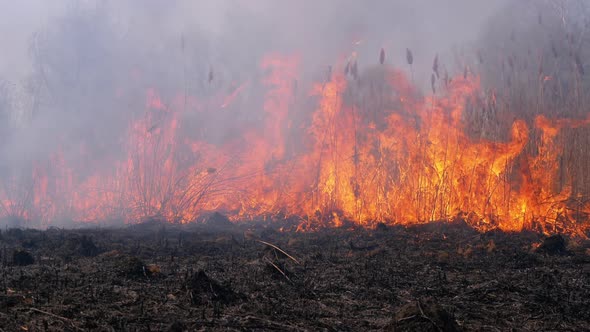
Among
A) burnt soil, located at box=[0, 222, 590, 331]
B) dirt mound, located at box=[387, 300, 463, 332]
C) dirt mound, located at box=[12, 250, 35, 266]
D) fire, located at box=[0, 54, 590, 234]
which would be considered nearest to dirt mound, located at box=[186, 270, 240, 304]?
burnt soil, located at box=[0, 222, 590, 331]

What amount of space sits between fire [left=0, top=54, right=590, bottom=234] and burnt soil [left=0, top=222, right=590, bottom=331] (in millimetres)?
4450

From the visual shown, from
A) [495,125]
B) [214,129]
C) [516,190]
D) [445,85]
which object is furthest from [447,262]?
[214,129]

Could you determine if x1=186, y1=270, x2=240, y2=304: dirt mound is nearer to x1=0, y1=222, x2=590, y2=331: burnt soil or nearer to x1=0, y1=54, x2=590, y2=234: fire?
x1=0, y1=222, x2=590, y2=331: burnt soil

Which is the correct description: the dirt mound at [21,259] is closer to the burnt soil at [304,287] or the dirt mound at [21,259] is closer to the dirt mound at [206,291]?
the burnt soil at [304,287]

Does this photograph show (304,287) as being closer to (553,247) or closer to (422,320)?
(422,320)

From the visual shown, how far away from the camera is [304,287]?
8.89 metres

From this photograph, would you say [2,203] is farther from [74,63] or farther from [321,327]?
[321,327]

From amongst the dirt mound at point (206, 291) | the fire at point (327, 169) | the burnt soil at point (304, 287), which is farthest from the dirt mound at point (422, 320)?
the fire at point (327, 169)

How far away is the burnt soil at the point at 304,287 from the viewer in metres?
6.15

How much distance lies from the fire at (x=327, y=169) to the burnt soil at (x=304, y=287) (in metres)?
4.45

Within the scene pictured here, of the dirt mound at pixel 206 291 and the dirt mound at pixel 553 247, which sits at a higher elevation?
the dirt mound at pixel 553 247

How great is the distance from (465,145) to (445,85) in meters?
4.25

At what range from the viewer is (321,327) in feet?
20.8

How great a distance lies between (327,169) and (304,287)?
17942mm
